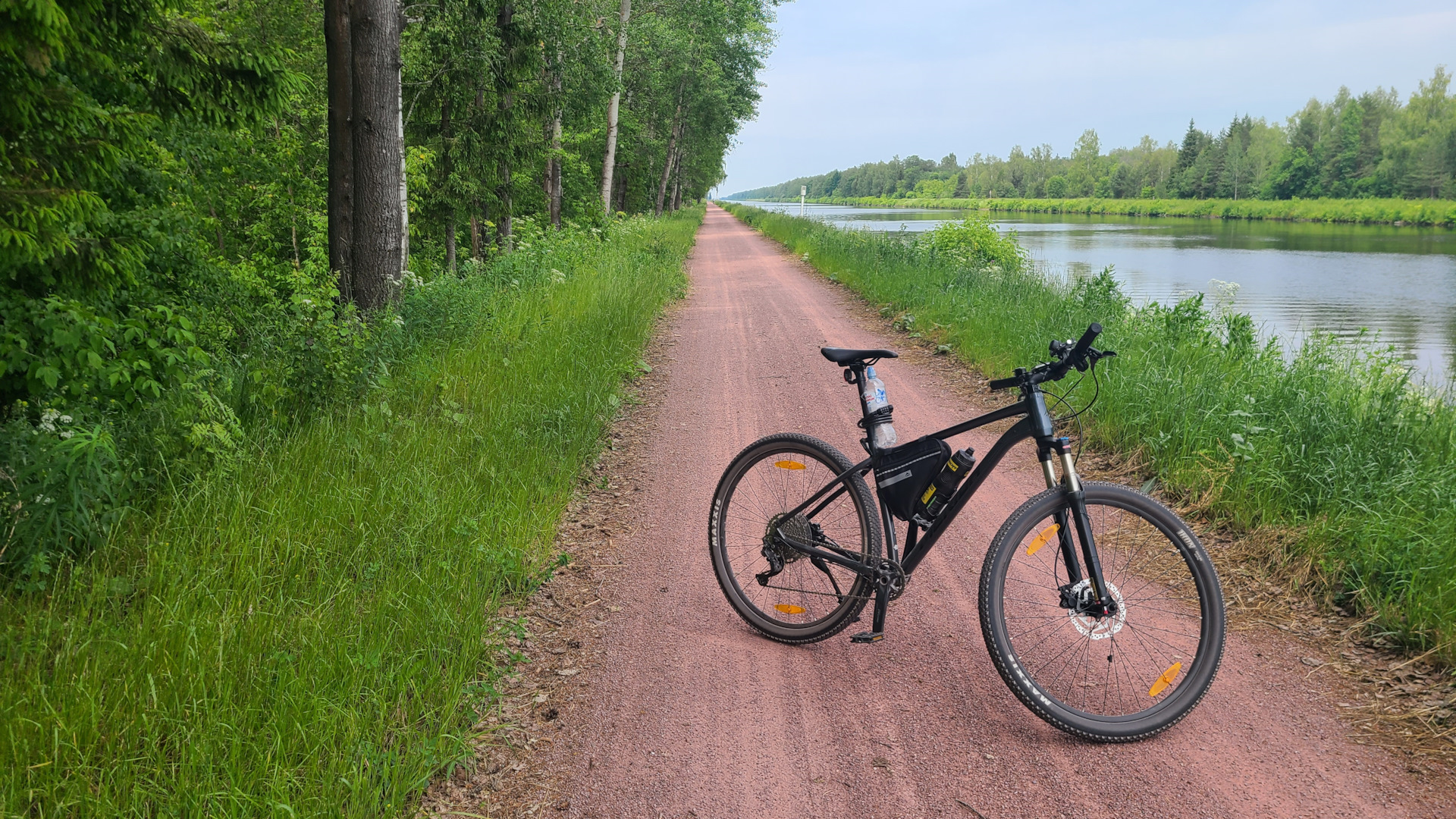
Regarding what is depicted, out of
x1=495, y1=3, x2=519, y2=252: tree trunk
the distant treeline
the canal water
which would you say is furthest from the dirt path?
the distant treeline

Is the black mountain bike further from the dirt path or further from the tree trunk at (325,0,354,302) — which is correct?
the tree trunk at (325,0,354,302)

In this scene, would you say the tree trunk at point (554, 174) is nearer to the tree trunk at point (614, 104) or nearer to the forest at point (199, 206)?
the tree trunk at point (614, 104)

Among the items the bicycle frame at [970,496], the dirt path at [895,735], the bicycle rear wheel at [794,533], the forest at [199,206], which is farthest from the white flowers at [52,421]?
the bicycle frame at [970,496]

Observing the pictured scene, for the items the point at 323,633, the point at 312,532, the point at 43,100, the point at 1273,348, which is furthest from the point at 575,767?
→ the point at 1273,348

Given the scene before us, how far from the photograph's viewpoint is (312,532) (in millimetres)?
3799

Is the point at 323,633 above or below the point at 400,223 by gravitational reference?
below

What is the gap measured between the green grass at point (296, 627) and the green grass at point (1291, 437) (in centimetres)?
401

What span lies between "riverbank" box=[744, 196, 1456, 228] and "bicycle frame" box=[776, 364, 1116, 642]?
1856 inches

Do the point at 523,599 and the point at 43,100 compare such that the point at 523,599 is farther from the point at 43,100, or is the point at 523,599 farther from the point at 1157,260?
the point at 1157,260

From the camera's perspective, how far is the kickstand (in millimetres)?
3414

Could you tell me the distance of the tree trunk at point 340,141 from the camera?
7.39 meters

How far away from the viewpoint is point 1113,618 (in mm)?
3070

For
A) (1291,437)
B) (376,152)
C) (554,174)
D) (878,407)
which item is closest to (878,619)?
(878,407)

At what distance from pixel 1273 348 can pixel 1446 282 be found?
29.3 m
